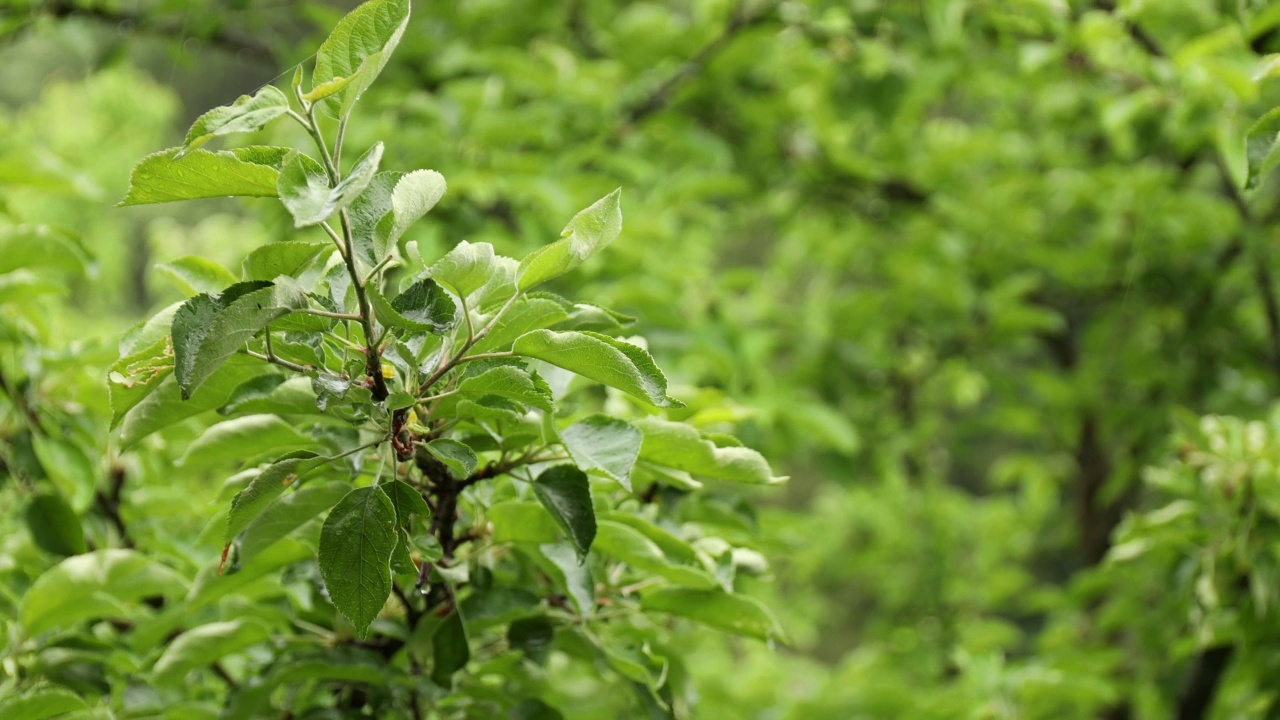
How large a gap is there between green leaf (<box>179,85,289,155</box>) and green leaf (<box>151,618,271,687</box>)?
411 millimetres

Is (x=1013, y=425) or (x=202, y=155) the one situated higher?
(x=202, y=155)

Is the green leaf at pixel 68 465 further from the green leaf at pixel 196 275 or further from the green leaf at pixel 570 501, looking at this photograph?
the green leaf at pixel 570 501

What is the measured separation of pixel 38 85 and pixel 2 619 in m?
11.1

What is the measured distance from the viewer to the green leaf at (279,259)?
55 cm

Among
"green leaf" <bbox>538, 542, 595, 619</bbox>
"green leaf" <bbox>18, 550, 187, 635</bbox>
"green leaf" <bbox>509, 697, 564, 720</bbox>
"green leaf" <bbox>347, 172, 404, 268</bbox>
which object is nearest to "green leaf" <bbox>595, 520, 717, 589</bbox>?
"green leaf" <bbox>538, 542, 595, 619</bbox>

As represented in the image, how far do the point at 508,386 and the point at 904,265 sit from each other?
68.8 inches

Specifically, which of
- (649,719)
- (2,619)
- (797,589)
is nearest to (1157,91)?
(649,719)

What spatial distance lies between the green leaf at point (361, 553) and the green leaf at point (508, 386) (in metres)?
0.07

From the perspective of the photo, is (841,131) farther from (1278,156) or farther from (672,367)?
(1278,156)

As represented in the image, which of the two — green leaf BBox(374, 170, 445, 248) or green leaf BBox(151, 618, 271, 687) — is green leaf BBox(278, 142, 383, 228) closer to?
green leaf BBox(374, 170, 445, 248)

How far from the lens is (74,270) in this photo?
3.23ft

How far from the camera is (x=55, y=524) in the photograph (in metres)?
0.90

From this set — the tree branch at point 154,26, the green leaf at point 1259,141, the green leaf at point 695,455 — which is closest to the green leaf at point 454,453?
the green leaf at point 695,455

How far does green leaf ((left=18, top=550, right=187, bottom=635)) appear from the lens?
0.78 m
